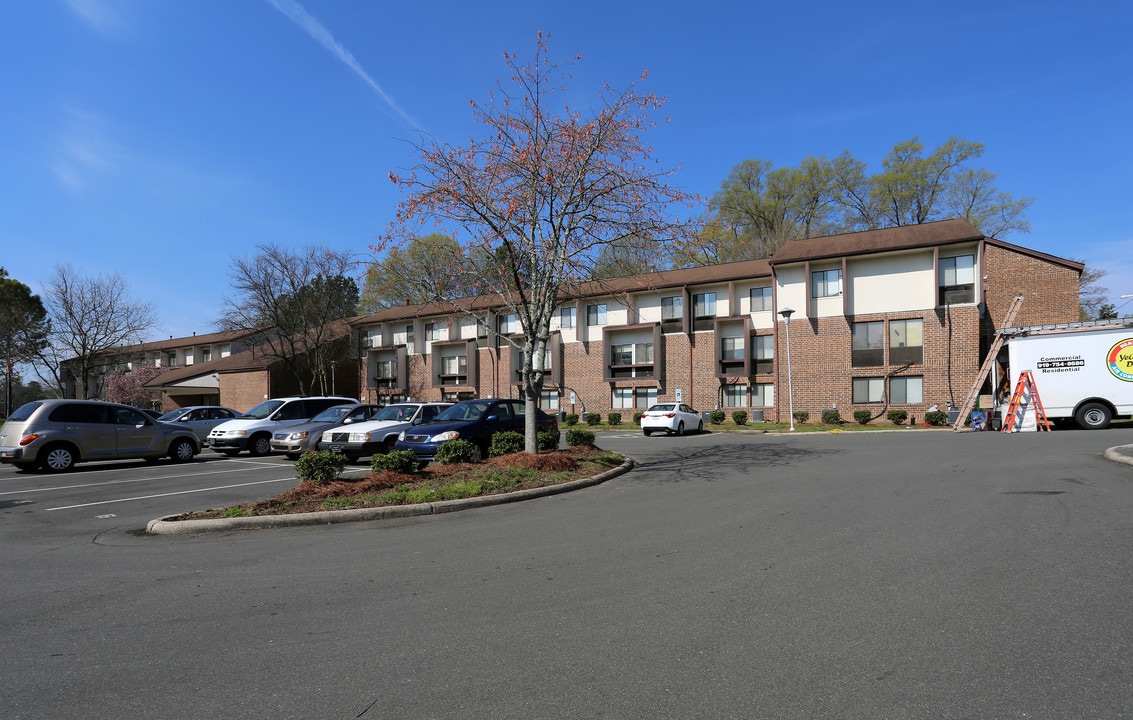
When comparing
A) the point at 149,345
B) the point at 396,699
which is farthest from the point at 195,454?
the point at 149,345

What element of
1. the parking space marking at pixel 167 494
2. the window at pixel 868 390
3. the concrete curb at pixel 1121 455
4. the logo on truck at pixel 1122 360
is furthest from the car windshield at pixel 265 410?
the window at pixel 868 390

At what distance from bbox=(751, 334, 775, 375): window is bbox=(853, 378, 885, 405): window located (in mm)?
4546

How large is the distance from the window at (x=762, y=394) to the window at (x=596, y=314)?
10.8 metres

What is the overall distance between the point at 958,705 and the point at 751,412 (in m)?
36.2

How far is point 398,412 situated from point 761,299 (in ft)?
89.8

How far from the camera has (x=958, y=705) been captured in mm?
3447

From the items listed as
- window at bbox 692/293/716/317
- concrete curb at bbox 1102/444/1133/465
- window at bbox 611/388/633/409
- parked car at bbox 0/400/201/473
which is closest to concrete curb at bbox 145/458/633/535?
parked car at bbox 0/400/201/473

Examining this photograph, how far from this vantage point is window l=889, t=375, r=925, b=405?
112 feet

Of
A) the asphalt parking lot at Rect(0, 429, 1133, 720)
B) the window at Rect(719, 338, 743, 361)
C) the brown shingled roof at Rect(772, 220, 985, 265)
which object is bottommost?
the asphalt parking lot at Rect(0, 429, 1133, 720)

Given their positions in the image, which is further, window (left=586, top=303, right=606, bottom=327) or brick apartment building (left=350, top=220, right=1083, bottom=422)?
window (left=586, top=303, right=606, bottom=327)

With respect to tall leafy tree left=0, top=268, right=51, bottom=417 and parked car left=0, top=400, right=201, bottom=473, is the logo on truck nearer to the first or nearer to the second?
parked car left=0, top=400, right=201, bottom=473

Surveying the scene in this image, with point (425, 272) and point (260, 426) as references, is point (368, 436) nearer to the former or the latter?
point (425, 272)

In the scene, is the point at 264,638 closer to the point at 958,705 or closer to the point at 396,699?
the point at 396,699

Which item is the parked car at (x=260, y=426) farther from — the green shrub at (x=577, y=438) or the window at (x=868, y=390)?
the window at (x=868, y=390)
